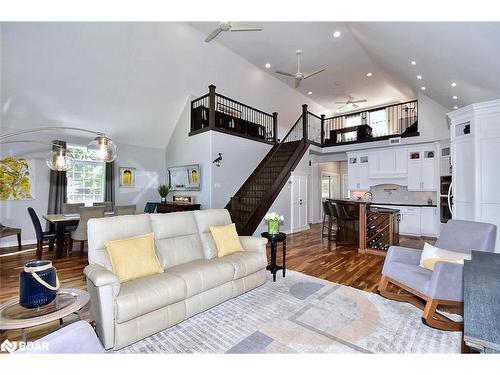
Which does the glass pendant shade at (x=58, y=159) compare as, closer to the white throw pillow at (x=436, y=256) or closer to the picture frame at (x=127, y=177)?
the picture frame at (x=127, y=177)

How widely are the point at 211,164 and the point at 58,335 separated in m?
5.08

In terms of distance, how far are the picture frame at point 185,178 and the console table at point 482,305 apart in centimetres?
544

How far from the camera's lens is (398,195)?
298 inches

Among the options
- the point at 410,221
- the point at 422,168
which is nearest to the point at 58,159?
the point at 410,221

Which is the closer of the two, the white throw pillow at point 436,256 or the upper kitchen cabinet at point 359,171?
the white throw pillow at point 436,256

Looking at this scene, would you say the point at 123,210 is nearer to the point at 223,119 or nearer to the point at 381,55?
the point at 223,119

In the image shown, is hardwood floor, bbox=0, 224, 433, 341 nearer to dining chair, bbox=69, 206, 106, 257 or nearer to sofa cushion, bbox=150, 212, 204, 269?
dining chair, bbox=69, 206, 106, 257

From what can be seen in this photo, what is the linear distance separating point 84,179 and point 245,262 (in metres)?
5.88

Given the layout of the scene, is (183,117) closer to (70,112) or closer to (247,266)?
(70,112)

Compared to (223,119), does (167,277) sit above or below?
below

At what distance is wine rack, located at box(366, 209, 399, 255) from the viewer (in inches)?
184

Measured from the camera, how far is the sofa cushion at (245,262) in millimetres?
2768

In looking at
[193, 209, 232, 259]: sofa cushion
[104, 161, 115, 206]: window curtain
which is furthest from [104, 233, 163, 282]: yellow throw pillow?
[104, 161, 115, 206]: window curtain

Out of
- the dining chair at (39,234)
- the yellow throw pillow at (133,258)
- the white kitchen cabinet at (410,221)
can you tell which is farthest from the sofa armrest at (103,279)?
the white kitchen cabinet at (410,221)
